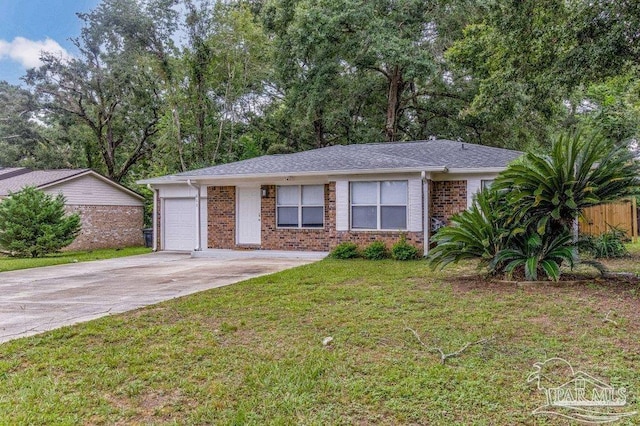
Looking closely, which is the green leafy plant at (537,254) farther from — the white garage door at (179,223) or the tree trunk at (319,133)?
the tree trunk at (319,133)

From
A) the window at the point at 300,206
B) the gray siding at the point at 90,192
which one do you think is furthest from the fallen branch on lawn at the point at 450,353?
the gray siding at the point at 90,192

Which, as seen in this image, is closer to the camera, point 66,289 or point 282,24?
point 66,289

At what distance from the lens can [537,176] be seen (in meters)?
6.57

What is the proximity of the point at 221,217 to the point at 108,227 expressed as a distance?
6167mm

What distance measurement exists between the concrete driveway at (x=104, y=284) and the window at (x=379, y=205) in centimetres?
165

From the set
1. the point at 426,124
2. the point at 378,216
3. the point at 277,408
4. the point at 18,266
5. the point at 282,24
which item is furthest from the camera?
the point at 426,124

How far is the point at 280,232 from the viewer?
13.7m

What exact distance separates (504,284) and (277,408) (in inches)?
192

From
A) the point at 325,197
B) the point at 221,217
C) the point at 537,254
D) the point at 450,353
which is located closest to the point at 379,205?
the point at 325,197

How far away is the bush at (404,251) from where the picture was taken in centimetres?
1124

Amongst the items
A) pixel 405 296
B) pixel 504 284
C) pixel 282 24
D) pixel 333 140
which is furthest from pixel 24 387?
pixel 333 140

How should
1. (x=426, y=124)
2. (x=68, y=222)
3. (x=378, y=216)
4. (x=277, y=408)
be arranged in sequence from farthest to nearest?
(x=426, y=124)
(x=68, y=222)
(x=378, y=216)
(x=277, y=408)

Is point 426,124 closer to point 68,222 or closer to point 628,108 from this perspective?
point 628,108

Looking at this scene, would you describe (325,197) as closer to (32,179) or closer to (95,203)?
(95,203)
